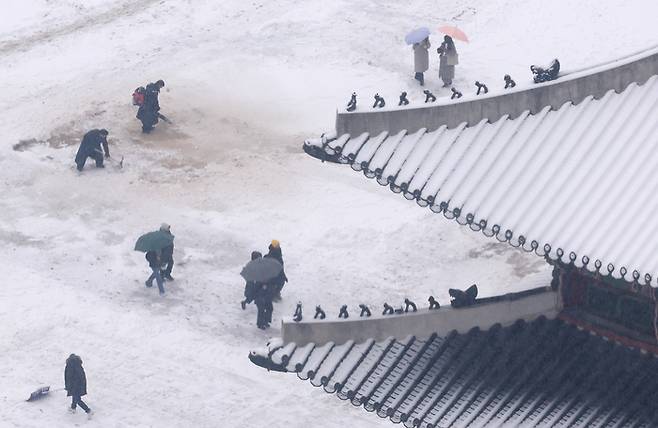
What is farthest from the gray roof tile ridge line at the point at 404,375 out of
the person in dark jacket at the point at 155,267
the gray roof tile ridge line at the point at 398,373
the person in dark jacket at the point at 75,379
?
the person in dark jacket at the point at 155,267

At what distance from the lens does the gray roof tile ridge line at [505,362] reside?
16.8 metres

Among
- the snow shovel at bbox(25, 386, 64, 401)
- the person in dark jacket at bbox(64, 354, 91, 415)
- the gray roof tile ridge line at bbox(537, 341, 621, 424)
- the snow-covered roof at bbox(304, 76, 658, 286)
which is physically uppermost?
the snow-covered roof at bbox(304, 76, 658, 286)

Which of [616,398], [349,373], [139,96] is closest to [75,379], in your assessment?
[349,373]

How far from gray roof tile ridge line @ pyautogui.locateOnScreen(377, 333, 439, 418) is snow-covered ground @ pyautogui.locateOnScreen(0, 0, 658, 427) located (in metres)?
1.57

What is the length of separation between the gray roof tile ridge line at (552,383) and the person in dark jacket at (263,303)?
1052 cm

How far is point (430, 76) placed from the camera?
37.2 meters

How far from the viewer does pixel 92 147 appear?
31797 mm

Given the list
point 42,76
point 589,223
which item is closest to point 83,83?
point 42,76

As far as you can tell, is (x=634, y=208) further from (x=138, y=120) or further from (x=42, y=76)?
(x=42, y=76)

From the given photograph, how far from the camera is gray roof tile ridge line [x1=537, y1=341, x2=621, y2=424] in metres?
16.5

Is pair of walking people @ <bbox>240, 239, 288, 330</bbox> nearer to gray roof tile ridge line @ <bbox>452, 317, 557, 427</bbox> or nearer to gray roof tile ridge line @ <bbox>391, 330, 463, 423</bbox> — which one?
gray roof tile ridge line @ <bbox>391, 330, 463, 423</bbox>

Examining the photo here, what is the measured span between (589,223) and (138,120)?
20.7 meters

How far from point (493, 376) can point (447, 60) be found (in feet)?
65.0

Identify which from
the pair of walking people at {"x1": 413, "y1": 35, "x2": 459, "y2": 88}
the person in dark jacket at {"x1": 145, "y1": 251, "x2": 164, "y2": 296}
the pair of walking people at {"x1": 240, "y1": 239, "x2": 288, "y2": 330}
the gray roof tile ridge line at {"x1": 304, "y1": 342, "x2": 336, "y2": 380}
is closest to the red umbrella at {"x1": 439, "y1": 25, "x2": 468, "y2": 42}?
the pair of walking people at {"x1": 413, "y1": 35, "x2": 459, "y2": 88}
